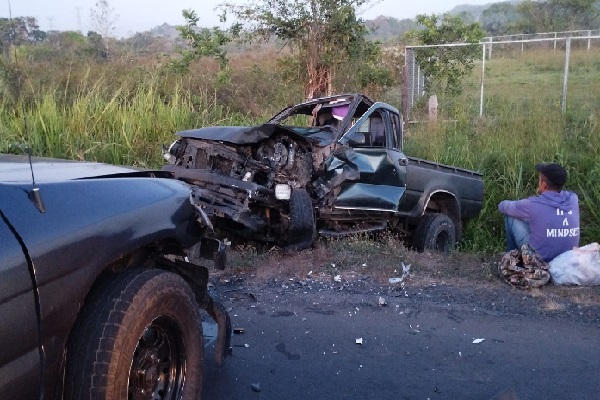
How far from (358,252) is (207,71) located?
9.81 metres

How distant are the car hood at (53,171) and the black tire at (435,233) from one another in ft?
15.5

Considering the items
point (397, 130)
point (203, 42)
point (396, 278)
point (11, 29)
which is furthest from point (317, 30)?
point (11, 29)

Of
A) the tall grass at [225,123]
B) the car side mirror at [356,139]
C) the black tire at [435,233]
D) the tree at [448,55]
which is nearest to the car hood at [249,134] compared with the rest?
the car side mirror at [356,139]

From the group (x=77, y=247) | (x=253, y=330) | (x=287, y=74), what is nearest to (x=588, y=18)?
(x=287, y=74)

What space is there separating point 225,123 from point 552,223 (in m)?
7.33

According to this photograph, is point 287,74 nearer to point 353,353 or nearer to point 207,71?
point 207,71

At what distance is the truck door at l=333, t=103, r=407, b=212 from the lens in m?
7.30

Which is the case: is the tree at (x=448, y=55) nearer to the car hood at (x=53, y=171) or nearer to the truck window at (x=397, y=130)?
the truck window at (x=397, y=130)

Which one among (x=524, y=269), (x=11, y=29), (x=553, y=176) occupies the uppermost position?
(x=11, y=29)

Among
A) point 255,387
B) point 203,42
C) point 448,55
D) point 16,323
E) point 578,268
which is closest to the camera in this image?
point 16,323

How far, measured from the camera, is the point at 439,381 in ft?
13.6

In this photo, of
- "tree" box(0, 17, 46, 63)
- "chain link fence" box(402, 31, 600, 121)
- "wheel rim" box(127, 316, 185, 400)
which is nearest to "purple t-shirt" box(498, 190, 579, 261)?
"wheel rim" box(127, 316, 185, 400)

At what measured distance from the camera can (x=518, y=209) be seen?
21.4 feet

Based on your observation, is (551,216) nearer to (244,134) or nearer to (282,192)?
(282,192)
